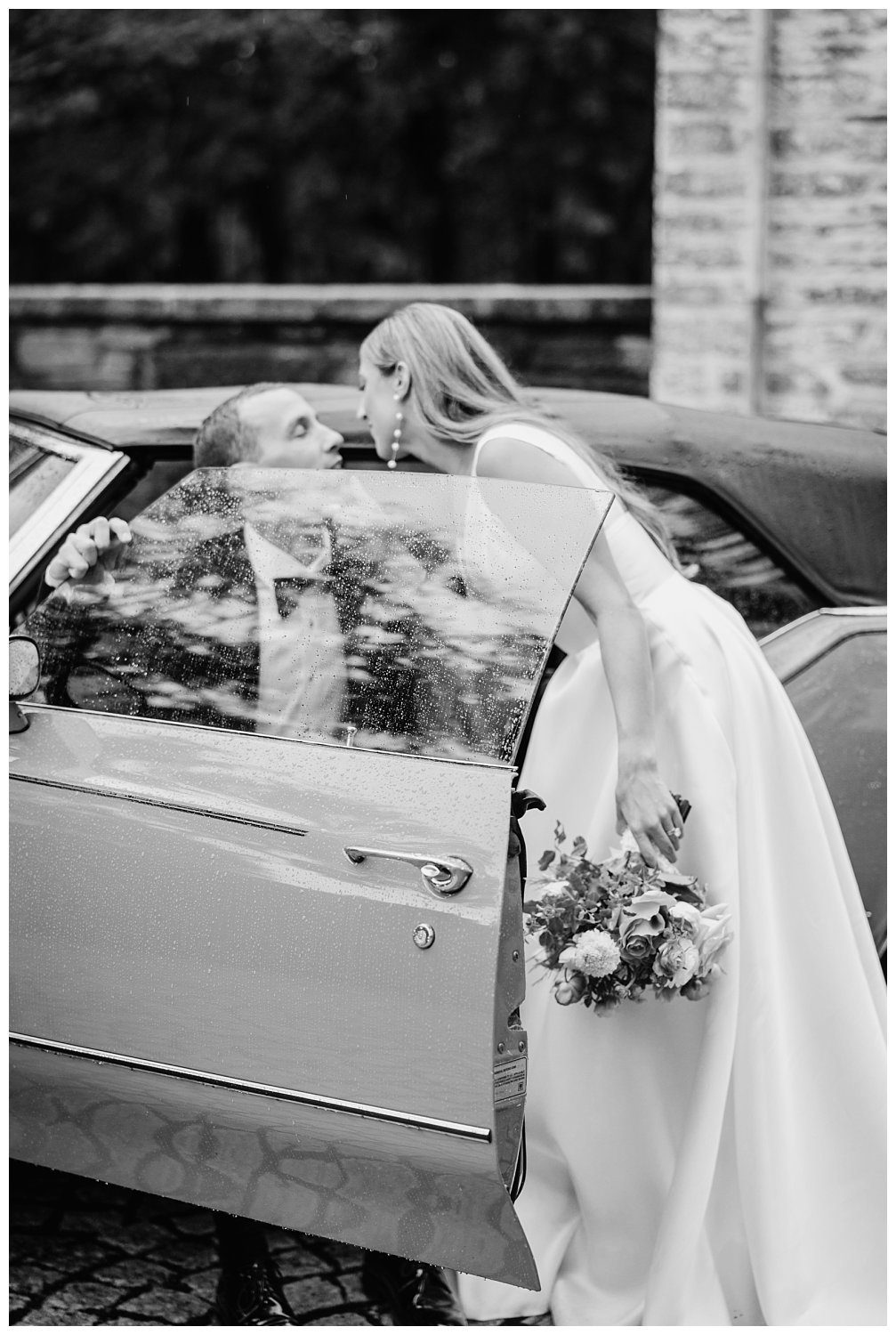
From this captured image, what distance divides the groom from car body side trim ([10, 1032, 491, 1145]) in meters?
0.42

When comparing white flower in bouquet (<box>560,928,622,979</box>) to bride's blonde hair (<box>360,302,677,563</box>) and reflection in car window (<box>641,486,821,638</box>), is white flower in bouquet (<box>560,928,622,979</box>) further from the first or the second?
reflection in car window (<box>641,486,821,638</box>)

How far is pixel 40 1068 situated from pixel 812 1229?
1.45 meters

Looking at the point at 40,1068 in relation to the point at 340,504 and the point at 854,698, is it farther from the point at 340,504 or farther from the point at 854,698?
the point at 854,698

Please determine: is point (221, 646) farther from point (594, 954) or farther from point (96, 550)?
point (594, 954)

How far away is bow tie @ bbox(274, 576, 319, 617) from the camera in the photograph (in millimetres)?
2518

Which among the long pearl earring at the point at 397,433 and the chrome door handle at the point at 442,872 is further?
the long pearl earring at the point at 397,433

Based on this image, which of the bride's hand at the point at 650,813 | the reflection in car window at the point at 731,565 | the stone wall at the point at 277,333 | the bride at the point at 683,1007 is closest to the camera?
the bride's hand at the point at 650,813

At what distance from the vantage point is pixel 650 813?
256cm

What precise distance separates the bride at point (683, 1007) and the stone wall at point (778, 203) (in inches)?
102

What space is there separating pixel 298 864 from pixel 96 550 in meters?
0.85

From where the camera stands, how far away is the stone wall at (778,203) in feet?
17.1

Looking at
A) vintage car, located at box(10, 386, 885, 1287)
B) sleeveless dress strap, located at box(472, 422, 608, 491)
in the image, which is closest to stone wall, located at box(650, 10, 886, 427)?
sleeveless dress strap, located at box(472, 422, 608, 491)

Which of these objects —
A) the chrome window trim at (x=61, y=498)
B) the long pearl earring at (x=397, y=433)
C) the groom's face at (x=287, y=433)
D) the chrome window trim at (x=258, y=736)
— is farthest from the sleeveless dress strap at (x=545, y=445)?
the chrome window trim at (x=61, y=498)

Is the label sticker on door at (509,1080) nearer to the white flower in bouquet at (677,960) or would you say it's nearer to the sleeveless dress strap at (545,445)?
the white flower in bouquet at (677,960)
